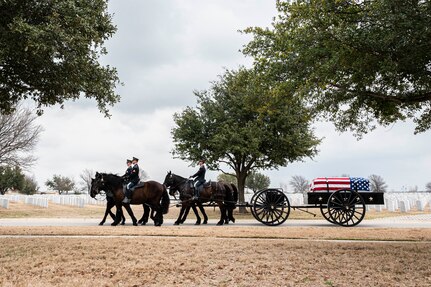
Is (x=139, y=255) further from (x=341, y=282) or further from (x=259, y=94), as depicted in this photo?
(x=259, y=94)

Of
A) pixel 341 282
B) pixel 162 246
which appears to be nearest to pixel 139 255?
pixel 162 246

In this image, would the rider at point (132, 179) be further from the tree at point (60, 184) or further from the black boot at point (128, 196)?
the tree at point (60, 184)

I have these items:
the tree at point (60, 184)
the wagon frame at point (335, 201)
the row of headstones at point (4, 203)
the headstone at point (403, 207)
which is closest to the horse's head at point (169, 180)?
the wagon frame at point (335, 201)

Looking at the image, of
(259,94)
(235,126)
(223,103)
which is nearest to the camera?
(259,94)

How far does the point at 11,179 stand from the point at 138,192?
47049mm

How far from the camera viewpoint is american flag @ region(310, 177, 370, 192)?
15.3 m

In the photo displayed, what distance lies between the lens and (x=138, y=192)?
15.6 meters

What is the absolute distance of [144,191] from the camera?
1566 cm

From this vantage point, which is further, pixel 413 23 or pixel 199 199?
pixel 199 199

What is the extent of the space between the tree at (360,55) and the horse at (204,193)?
5909 mm

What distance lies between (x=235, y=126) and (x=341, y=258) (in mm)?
17381

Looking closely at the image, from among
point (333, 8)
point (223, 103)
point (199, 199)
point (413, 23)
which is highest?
point (223, 103)

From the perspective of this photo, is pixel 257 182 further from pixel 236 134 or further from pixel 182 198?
pixel 182 198

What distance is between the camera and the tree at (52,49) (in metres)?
9.52
